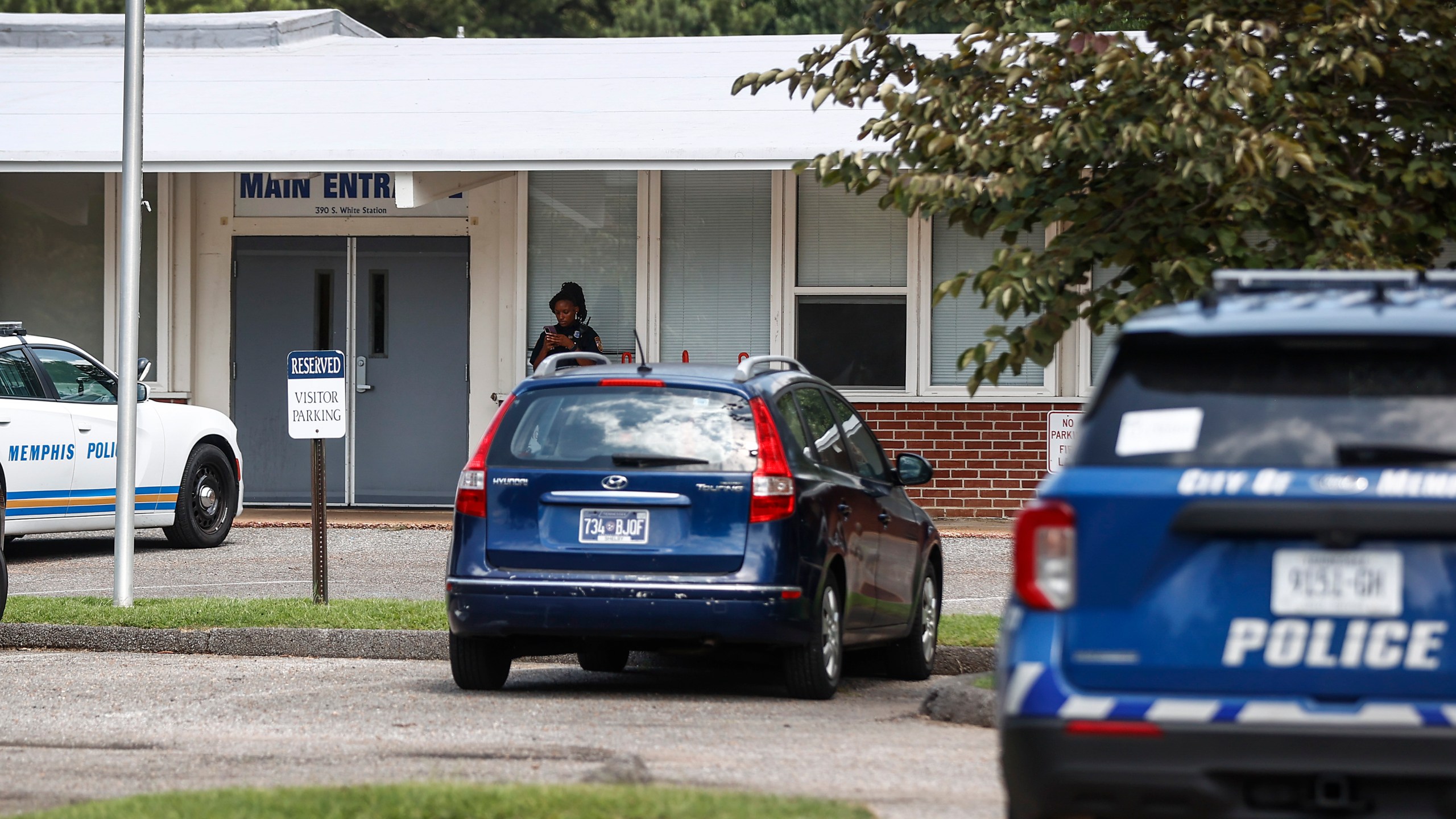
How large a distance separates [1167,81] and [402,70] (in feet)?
45.8

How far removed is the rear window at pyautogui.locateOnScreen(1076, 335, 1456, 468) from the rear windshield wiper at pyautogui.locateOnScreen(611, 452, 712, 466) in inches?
162

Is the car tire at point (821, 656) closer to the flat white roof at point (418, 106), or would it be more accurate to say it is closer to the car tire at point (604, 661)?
the car tire at point (604, 661)

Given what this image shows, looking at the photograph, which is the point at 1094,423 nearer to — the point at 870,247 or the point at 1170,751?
the point at 1170,751

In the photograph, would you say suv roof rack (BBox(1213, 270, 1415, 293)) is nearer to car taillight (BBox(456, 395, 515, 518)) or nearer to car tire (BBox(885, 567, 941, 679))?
car taillight (BBox(456, 395, 515, 518))

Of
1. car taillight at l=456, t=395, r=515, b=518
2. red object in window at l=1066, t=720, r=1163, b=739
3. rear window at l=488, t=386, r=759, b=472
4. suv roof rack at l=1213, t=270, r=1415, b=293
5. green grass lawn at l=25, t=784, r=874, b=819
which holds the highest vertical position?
suv roof rack at l=1213, t=270, r=1415, b=293

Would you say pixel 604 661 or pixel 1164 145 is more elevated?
pixel 1164 145

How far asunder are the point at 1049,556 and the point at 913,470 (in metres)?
5.55

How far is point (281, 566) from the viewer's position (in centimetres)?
1499

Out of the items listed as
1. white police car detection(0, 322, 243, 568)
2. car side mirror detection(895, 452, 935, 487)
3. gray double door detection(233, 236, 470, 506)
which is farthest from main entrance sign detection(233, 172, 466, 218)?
car side mirror detection(895, 452, 935, 487)

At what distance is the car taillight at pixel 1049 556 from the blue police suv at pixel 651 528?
3.84 m

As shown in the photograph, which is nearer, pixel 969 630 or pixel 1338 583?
pixel 1338 583

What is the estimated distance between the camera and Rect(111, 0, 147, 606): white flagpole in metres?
11.6

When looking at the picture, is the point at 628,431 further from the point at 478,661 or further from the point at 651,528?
the point at 478,661

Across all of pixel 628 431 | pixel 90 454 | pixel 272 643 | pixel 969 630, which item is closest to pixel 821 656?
pixel 628 431
